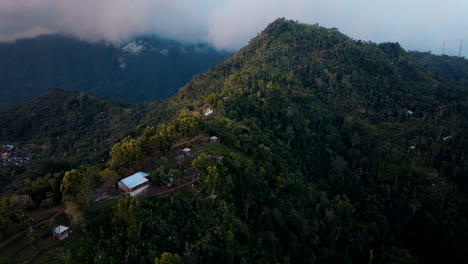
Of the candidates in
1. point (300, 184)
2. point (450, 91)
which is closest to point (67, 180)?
point (300, 184)

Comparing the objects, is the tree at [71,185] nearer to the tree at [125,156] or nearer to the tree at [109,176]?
the tree at [109,176]

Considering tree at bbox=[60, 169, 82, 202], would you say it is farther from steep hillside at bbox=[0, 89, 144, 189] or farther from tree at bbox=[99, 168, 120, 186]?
steep hillside at bbox=[0, 89, 144, 189]

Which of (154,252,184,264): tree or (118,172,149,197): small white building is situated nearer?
(154,252,184,264): tree

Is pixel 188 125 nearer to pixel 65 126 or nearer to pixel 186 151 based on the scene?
pixel 186 151

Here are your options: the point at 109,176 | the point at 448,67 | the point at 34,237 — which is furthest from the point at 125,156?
the point at 448,67

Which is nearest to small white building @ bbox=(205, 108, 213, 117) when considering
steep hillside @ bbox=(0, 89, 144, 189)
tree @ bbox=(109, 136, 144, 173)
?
tree @ bbox=(109, 136, 144, 173)

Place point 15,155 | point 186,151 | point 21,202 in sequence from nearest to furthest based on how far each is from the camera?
point 21,202
point 186,151
point 15,155
